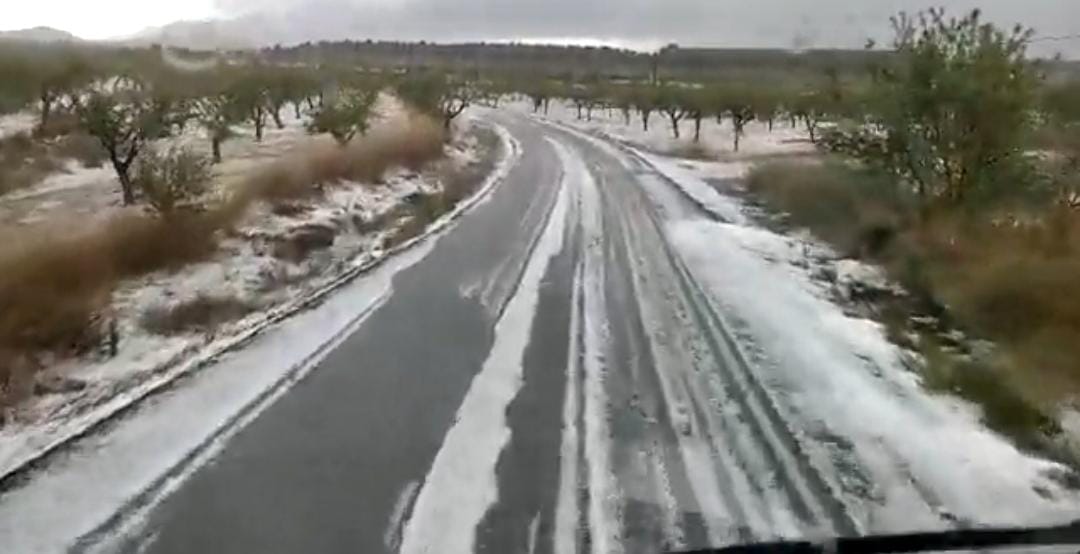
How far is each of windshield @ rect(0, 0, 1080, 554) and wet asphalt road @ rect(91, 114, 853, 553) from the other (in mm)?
39

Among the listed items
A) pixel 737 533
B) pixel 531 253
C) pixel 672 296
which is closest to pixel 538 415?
pixel 737 533

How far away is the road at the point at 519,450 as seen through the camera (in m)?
6.53

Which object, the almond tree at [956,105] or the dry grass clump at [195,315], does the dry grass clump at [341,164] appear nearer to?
the dry grass clump at [195,315]

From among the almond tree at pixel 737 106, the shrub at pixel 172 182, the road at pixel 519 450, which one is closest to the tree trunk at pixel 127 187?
the shrub at pixel 172 182

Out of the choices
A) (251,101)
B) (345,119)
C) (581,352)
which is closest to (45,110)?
(251,101)

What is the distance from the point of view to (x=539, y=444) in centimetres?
839

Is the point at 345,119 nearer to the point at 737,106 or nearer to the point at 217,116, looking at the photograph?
the point at 217,116

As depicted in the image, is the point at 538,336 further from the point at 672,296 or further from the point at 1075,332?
the point at 1075,332

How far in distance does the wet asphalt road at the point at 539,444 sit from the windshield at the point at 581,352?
0.04 metres

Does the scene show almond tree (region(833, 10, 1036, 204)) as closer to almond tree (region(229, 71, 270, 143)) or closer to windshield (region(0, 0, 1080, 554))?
windshield (region(0, 0, 1080, 554))

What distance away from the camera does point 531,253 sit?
19875mm

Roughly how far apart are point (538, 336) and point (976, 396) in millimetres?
4888

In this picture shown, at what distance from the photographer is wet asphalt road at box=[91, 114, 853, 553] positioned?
6543 mm

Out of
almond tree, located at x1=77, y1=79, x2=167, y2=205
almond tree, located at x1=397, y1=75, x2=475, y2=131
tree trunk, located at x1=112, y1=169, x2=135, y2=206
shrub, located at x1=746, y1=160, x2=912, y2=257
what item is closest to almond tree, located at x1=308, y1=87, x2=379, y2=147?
almond tree, located at x1=77, y1=79, x2=167, y2=205
